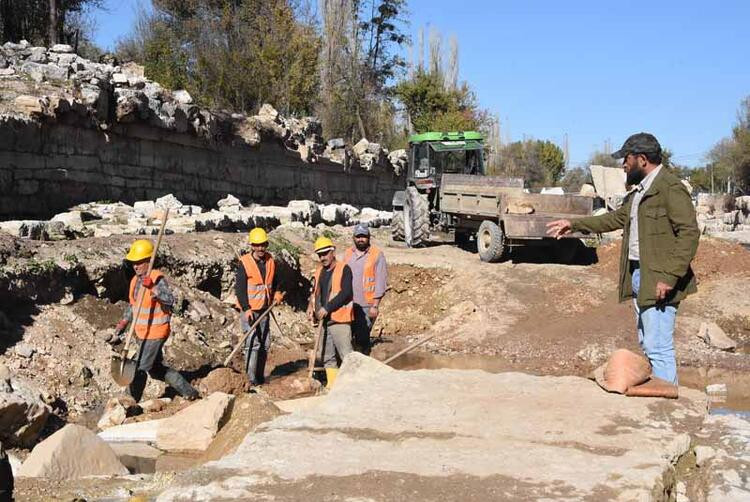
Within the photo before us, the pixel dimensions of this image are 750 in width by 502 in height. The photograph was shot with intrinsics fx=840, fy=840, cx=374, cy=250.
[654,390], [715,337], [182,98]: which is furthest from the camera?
[182,98]

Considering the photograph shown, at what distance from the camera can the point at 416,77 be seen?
139ft

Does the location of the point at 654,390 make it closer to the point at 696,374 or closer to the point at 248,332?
the point at 248,332

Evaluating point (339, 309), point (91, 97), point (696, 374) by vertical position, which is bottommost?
point (696, 374)

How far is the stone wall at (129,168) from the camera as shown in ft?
37.1

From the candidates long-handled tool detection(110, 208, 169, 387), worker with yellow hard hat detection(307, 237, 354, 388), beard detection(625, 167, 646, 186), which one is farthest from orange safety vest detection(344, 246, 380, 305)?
beard detection(625, 167, 646, 186)

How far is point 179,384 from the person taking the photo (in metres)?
7.38

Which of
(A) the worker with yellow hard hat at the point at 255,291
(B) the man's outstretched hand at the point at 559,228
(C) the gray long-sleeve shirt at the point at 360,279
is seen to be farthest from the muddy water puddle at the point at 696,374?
(B) the man's outstretched hand at the point at 559,228

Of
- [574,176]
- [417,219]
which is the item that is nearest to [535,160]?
[574,176]

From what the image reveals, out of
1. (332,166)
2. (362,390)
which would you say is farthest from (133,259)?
(332,166)

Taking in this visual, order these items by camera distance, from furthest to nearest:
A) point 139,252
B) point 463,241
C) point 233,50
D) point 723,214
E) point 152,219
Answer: point 723,214 < point 233,50 < point 463,241 < point 152,219 < point 139,252

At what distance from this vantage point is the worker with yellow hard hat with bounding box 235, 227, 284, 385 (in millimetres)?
8094

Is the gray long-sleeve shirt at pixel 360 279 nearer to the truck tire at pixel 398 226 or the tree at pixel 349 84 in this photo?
the truck tire at pixel 398 226

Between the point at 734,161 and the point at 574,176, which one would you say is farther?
the point at 574,176

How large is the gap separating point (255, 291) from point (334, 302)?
946 mm
